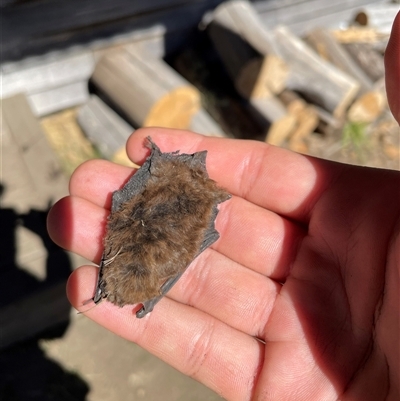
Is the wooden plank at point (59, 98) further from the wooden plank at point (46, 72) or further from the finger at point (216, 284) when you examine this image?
the finger at point (216, 284)

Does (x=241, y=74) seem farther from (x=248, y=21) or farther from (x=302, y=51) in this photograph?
(x=302, y=51)

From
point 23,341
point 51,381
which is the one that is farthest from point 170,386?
point 23,341

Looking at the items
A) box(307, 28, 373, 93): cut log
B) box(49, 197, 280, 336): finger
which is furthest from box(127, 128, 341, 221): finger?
box(307, 28, 373, 93): cut log

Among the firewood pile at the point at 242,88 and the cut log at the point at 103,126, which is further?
the cut log at the point at 103,126

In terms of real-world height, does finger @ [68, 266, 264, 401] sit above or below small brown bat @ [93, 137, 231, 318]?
below

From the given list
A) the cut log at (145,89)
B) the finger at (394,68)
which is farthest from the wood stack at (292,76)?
the finger at (394,68)

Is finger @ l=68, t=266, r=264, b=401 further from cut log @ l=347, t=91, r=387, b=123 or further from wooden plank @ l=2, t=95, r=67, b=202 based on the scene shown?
cut log @ l=347, t=91, r=387, b=123
